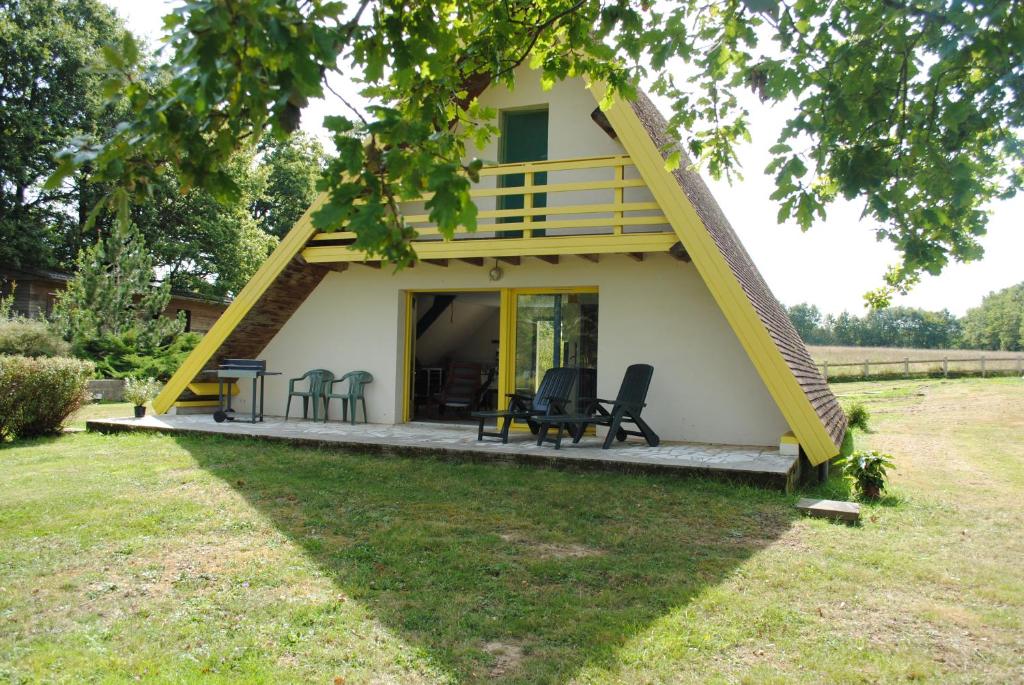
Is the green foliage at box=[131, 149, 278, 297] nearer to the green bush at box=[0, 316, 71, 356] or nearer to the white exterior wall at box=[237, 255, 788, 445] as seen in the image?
the green bush at box=[0, 316, 71, 356]

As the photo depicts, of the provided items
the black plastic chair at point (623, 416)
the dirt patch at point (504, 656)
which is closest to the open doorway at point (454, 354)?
the black plastic chair at point (623, 416)

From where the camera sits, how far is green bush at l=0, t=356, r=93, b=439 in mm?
9102

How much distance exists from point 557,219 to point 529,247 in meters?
1.29

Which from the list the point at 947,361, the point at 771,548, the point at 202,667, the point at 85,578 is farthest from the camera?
the point at 947,361

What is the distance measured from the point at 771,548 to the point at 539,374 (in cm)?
565

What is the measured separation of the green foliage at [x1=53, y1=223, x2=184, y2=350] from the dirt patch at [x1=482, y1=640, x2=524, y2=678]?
1706 centimetres

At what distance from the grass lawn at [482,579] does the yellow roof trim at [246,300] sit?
333 cm

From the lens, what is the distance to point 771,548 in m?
5.14

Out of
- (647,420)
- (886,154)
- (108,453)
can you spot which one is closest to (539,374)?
(647,420)

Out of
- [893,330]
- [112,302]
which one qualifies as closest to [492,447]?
[112,302]

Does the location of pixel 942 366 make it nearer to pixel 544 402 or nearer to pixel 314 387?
pixel 544 402

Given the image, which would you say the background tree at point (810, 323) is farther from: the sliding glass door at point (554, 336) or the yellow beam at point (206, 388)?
the yellow beam at point (206, 388)

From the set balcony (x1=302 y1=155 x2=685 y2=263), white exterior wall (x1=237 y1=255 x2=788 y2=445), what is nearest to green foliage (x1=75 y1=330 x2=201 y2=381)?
white exterior wall (x1=237 y1=255 x2=788 y2=445)

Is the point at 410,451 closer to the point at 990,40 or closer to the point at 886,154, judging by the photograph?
the point at 886,154
